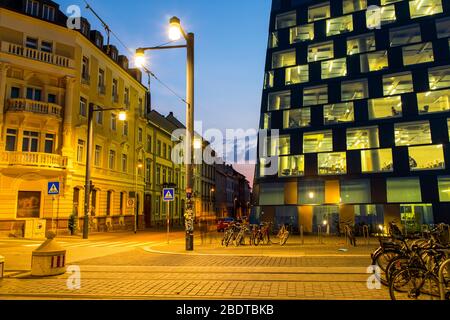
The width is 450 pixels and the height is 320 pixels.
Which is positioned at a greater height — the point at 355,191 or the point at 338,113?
the point at 338,113

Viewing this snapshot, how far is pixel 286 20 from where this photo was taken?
33688mm

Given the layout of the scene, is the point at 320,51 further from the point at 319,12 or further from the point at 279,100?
the point at 279,100

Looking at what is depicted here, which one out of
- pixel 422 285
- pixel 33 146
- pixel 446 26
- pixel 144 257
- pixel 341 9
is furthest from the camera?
pixel 341 9

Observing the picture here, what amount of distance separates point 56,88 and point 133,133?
11.7 metres

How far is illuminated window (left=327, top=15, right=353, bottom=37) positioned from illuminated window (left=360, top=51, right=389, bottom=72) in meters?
3.03

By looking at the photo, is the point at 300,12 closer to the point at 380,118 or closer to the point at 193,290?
the point at 380,118

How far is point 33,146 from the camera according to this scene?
81.7ft

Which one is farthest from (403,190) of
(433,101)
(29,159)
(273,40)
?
(29,159)

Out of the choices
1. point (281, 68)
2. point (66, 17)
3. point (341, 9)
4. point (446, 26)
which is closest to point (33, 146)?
point (66, 17)

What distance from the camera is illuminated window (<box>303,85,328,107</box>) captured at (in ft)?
101

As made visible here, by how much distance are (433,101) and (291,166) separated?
38.3 ft

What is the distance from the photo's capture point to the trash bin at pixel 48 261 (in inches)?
366

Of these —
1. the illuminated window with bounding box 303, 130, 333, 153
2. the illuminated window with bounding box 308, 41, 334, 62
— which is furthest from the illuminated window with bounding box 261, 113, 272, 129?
the illuminated window with bounding box 308, 41, 334, 62

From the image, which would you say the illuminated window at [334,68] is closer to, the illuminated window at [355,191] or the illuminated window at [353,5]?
the illuminated window at [353,5]
